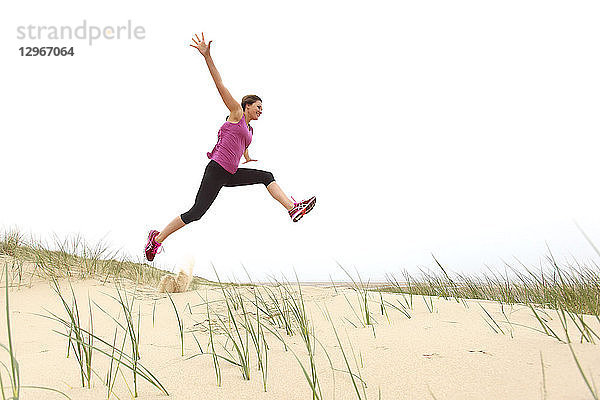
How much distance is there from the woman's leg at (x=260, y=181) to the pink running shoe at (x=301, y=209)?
0.26 feet

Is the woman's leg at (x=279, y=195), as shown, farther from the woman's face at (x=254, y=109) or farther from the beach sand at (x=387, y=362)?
the beach sand at (x=387, y=362)

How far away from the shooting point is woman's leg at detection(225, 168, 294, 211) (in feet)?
13.6

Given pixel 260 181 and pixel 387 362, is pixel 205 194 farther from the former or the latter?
pixel 387 362

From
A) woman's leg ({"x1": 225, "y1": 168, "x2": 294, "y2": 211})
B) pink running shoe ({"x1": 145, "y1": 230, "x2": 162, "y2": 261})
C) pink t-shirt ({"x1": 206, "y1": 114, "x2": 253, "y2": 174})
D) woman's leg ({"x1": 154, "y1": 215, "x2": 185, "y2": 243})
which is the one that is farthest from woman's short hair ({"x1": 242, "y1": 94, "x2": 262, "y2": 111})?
pink running shoe ({"x1": 145, "y1": 230, "x2": 162, "y2": 261})

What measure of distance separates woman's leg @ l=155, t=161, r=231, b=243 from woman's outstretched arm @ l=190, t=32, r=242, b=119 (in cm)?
58

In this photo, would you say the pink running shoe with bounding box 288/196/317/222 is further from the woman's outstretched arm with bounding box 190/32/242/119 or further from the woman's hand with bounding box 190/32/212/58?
the woman's hand with bounding box 190/32/212/58

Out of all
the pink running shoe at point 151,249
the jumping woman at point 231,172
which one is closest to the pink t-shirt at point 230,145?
the jumping woman at point 231,172

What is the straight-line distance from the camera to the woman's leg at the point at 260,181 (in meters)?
4.15

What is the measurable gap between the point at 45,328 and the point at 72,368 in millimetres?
1337

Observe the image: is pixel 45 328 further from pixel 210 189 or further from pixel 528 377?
pixel 528 377

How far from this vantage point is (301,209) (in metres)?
4.02

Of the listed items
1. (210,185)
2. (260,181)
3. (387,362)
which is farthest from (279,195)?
(387,362)

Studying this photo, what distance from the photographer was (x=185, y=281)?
3.77m

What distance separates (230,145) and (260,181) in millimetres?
501
